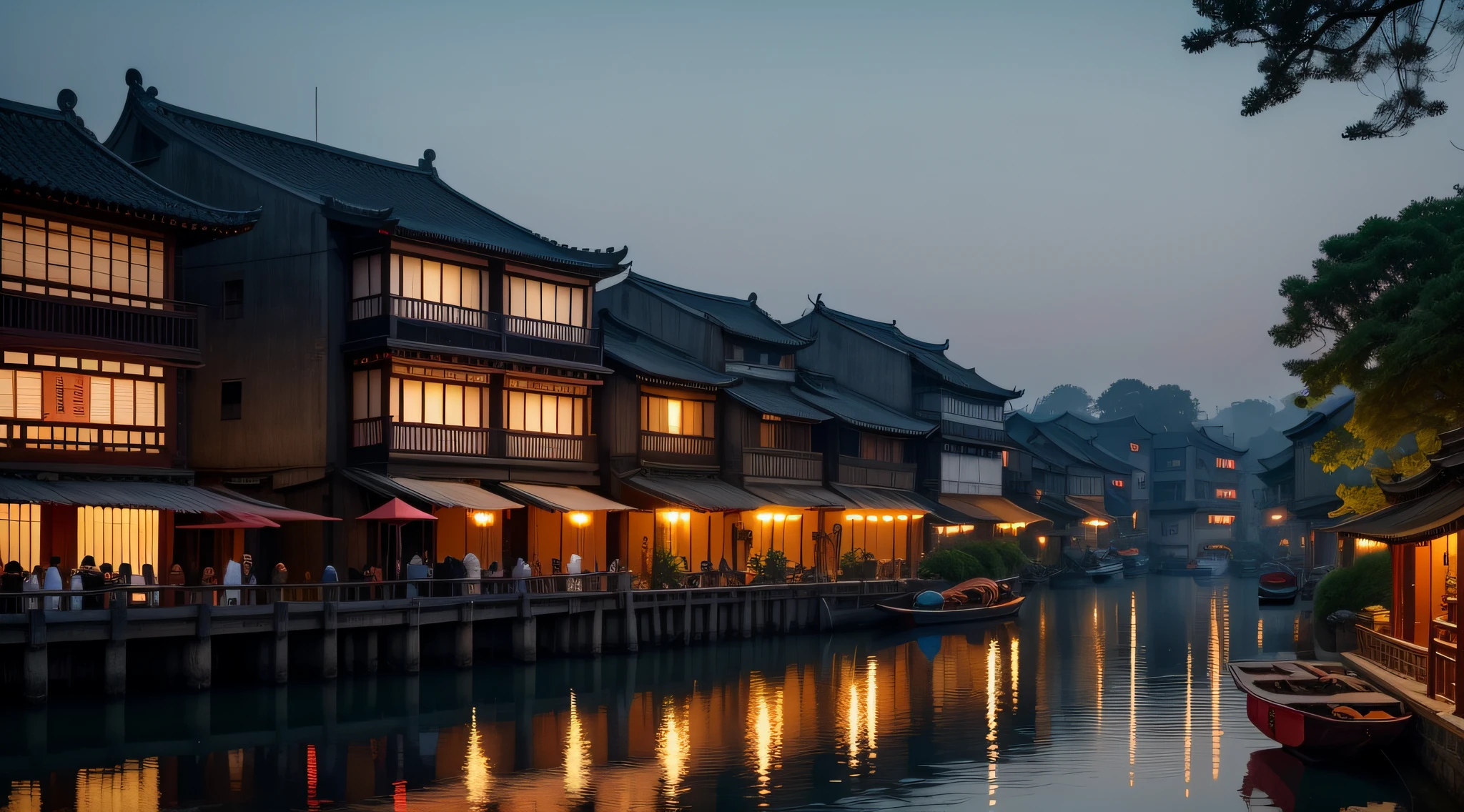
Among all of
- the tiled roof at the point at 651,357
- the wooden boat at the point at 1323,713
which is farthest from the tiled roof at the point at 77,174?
the wooden boat at the point at 1323,713

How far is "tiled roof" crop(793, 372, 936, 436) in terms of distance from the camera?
6481cm

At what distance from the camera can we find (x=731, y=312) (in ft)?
224

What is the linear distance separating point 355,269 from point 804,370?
3167cm

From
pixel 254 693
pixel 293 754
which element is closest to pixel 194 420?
pixel 254 693

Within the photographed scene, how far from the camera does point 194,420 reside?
44.2 metres

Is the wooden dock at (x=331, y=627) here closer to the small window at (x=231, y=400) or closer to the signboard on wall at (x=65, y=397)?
the signboard on wall at (x=65, y=397)

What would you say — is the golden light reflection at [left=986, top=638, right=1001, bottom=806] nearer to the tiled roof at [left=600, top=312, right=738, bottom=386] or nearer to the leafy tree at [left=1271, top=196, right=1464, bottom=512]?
the leafy tree at [left=1271, top=196, right=1464, bottom=512]

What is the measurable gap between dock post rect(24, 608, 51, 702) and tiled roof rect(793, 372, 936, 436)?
39.2m

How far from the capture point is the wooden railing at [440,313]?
1641 inches

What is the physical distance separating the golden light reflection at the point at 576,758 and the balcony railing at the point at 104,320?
50.2ft

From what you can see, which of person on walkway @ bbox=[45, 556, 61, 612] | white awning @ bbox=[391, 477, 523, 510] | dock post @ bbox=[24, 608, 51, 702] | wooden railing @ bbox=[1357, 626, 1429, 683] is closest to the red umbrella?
white awning @ bbox=[391, 477, 523, 510]

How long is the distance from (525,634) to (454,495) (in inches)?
208

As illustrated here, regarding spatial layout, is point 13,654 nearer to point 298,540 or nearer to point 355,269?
point 298,540

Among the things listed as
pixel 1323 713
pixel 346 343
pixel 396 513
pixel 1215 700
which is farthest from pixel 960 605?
pixel 1323 713
